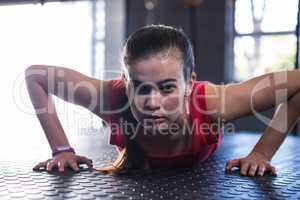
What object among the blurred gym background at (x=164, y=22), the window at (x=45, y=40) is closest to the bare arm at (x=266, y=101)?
the window at (x=45, y=40)

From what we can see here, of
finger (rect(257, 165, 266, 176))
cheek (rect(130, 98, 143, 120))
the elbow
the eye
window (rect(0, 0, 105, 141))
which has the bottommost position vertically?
finger (rect(257, 165, 266, 176))

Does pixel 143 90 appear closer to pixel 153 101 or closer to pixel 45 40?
pixel 153 101

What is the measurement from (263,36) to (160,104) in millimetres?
2693

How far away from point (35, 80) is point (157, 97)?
1.25 ft

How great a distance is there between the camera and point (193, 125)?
100 centimetres

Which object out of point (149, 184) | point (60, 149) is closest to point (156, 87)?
point (149, 184)

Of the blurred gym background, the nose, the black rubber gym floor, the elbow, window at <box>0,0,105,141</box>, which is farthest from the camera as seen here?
the blurred gym background

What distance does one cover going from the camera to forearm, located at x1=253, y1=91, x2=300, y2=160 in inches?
38.9

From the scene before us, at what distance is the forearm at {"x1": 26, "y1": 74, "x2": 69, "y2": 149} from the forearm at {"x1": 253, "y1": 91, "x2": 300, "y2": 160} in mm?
430

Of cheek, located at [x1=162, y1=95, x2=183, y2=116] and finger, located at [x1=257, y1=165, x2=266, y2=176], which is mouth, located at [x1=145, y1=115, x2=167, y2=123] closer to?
cheek, located at [x1=162, y1=95, x2=183, y2=116]

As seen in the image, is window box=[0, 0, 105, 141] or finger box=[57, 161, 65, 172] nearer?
finger box=[57, 161, 65, 172]

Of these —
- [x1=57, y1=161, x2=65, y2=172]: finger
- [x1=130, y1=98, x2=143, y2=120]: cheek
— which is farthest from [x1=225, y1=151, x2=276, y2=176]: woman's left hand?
[x1=57, y1=161, x2=65, y2=172]: finger

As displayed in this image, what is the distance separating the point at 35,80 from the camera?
3.46 ft

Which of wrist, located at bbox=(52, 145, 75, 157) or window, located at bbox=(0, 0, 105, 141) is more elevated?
window, located at bbox=(0, 0, 105, 141)
